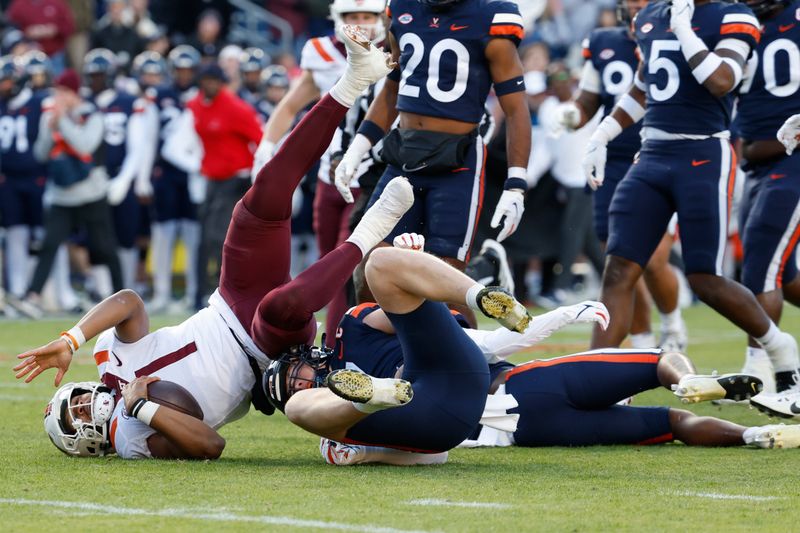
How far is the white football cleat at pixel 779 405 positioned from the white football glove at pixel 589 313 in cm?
94

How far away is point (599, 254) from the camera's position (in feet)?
41.8

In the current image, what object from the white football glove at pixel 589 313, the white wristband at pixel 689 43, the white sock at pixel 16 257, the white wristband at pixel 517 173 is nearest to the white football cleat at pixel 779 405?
the white football glove at pixel 589 313

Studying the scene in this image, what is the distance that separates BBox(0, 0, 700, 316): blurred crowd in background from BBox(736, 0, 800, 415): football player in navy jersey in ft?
14.2

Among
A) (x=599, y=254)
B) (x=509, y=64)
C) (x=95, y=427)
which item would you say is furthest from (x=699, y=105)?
(x=599, y=254)

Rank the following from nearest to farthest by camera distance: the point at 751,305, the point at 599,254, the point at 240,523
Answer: the point at 240,523, the point at 751,305, the point at 599,254

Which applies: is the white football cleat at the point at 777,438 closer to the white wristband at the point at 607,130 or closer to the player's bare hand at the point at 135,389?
the white wristband at the point at 607,130

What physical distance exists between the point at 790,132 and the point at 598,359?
5.42ft

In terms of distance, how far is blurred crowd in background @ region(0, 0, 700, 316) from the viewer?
492 inches

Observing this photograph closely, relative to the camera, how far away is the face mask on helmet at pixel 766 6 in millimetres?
6805

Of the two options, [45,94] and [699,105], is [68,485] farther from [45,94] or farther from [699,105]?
[45,94]

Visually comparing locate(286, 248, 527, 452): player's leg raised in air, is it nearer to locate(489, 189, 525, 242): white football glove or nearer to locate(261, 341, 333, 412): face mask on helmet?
locate(261, 341, 333, 412): face mask on helmet

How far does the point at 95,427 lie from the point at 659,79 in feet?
9.63

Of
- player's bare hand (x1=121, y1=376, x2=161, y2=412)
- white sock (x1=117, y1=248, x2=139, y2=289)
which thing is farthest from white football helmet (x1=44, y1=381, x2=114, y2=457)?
white sock (x1=117, y1=248, x2=139, y2=289)

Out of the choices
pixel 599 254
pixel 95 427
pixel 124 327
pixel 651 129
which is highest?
pixel 651 129
